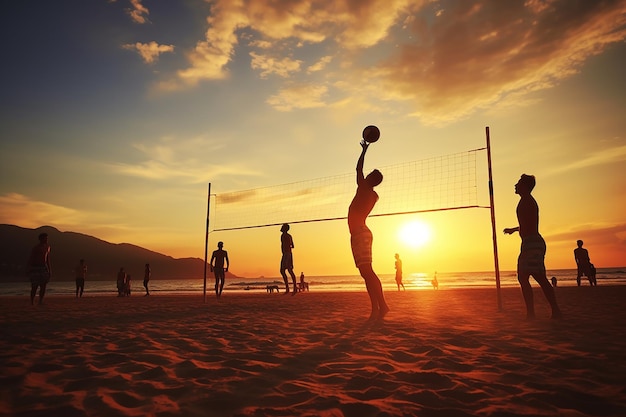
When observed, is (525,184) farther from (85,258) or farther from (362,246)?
(85,258)

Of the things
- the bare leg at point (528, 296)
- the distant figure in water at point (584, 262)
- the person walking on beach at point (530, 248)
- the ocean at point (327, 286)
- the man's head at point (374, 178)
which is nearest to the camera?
the person walking on beach at point (530, 248)

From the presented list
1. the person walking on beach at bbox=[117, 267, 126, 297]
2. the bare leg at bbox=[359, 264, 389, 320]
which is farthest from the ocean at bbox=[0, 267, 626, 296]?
the bare leg at bbox=[359, 264, 389, 320]

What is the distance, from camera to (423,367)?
2.69 m

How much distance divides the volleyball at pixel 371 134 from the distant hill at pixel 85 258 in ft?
370

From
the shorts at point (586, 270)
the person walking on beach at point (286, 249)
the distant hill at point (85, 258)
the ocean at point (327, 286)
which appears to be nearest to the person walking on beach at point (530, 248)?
the person walking on beach at point (286, 249)

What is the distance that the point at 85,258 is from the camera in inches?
5221

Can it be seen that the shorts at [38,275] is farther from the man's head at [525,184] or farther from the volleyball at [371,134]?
the man's head at [525,184]

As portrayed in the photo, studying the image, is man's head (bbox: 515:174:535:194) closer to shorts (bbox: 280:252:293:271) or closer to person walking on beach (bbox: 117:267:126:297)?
shorts (bbox: 280:252:293:271)

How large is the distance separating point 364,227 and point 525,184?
2.47 meters

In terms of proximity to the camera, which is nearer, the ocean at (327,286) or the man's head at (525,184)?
the man's head at (525,184)

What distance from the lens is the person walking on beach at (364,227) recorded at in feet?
16.6

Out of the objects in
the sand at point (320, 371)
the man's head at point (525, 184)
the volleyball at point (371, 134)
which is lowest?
the sand at point (320, 371)

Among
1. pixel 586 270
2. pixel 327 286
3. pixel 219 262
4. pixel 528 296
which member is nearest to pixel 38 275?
pixel 219 262

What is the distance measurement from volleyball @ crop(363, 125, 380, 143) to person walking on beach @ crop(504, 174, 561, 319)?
2.22m
